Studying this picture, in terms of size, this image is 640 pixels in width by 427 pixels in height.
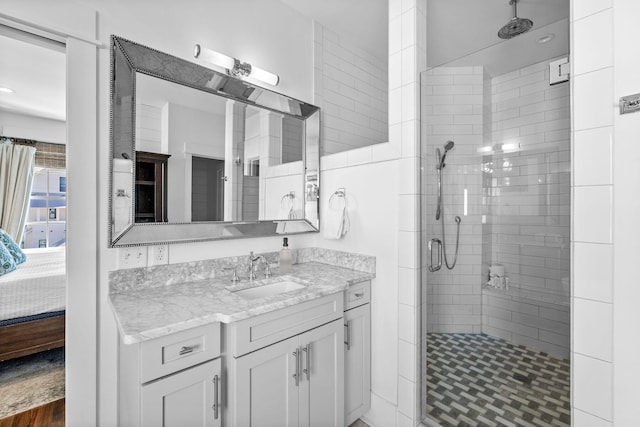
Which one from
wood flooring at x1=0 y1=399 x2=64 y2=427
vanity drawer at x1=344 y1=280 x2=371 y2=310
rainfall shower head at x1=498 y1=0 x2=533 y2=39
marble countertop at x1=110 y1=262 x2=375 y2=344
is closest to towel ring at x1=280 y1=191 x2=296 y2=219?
marble countertop at x1=110 y1=262 x2=375 y2=344

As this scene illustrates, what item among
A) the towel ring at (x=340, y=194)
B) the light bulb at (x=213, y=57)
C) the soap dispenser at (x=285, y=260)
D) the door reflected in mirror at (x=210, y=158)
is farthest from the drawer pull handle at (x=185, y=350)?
the light bulb at (x=213, y=57)

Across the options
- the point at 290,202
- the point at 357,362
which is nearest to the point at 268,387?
the point at 357,362

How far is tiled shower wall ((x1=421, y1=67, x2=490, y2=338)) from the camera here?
1.68 meters

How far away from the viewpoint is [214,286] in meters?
1.55

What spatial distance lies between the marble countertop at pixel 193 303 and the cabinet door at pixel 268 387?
0.65 ft

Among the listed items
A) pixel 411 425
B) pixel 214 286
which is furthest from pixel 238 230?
pixel 411 425

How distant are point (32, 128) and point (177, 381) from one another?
4.17ft

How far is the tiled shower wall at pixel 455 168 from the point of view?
1.68 meters

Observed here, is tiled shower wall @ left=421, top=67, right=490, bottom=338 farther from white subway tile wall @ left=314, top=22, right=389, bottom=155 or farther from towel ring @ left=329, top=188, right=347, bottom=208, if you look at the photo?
white subway tile wall @ left=314, top=22, right=389, bottom=155

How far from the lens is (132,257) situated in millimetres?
1427

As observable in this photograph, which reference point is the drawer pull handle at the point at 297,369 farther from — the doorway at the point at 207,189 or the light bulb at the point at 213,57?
the light bulb at the point at 213,57

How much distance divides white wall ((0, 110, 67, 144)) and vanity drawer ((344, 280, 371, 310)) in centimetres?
157

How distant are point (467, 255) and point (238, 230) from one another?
4.57ft

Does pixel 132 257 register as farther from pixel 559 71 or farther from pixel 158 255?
pixel 559 71
